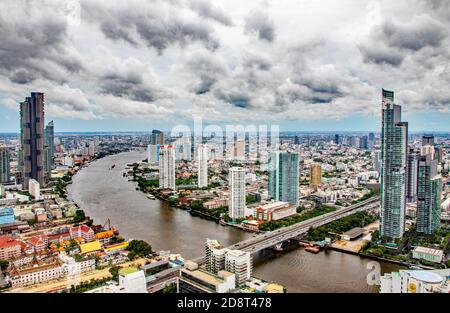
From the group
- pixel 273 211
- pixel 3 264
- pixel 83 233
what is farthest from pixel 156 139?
pixel 3 264

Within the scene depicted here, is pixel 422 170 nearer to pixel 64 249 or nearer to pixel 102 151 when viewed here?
pixel 64 249

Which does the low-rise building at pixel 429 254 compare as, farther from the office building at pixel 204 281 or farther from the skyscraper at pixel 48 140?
the skyscraper at pixel 48 140

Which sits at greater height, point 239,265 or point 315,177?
point 315,177

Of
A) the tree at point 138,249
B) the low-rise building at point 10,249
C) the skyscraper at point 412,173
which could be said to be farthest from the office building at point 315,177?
the low-rise building at point 10,249

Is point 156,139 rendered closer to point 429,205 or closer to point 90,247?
point 90,247

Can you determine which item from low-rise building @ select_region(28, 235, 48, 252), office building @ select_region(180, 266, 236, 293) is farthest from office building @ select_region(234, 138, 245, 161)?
office building @ select_region(180, 266, 236, 293)
